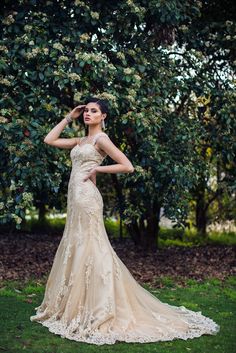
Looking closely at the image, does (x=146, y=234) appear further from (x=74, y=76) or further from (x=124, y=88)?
(x=74, y=76)

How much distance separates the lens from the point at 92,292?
5.48m

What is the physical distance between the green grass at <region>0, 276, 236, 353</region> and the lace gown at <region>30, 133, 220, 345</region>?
135 mm

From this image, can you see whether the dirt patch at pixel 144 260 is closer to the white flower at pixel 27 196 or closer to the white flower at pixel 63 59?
the white flower at pixel 27 196

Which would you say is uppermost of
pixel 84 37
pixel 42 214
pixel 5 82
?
pixel 84 37

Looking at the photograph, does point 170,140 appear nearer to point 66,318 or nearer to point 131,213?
point 131,213

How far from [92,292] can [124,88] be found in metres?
3.14

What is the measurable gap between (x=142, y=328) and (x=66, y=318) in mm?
723

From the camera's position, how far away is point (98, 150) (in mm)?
5762

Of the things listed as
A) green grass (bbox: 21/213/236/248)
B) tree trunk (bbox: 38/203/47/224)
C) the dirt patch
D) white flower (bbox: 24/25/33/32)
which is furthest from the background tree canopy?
tree trunk (bbox: 38/203/47/224)

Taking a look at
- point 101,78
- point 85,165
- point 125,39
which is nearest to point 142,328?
point 85,165

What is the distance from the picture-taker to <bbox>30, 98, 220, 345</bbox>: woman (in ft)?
17.6

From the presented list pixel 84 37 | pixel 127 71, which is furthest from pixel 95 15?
pixel 127 71

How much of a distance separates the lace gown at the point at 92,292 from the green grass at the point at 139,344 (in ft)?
0.44

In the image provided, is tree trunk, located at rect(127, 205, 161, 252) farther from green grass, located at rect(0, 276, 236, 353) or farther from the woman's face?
the woman's face
